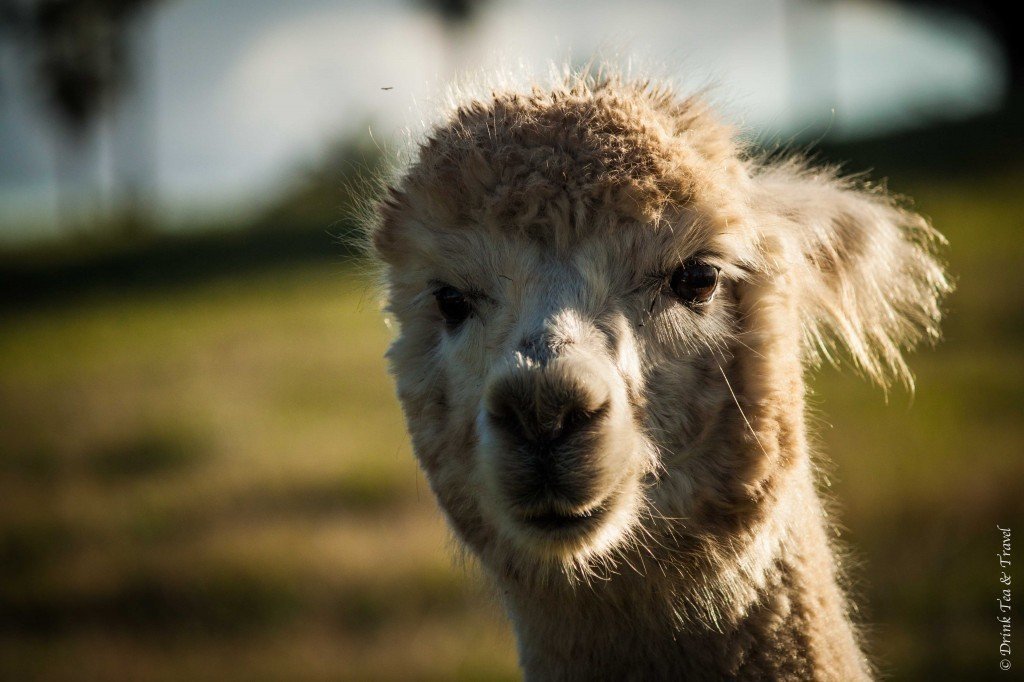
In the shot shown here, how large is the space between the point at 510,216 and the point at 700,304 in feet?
2.16

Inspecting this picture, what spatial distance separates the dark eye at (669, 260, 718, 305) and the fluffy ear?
36 centimetres

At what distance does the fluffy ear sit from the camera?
2951 mm

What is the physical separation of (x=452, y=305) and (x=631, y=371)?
68cm

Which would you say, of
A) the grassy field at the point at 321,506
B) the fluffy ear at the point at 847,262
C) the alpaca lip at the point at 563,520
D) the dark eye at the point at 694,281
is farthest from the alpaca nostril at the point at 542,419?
the grassy field at the point at 321,506

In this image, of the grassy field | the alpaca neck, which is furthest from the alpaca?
the grassy field

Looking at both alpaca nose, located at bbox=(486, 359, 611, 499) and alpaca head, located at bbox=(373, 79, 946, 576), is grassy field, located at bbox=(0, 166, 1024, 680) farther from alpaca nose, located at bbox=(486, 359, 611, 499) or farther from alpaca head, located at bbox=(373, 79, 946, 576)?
alpaca nose, located at bbox=(486, 359, 611, 499)

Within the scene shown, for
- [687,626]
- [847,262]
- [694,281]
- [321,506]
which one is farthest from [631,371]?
[321,506]

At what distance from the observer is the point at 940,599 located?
6742mm

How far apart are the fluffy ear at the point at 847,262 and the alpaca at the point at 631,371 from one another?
50mm

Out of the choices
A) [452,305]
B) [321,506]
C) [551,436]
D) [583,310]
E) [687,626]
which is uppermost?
[583,310]

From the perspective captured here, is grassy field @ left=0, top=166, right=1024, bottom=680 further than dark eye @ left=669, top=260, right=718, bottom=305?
Yes

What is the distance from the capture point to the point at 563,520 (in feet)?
7.60

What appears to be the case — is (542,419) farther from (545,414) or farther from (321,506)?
(321,506)

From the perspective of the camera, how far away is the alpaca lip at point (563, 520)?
90.8 inches
